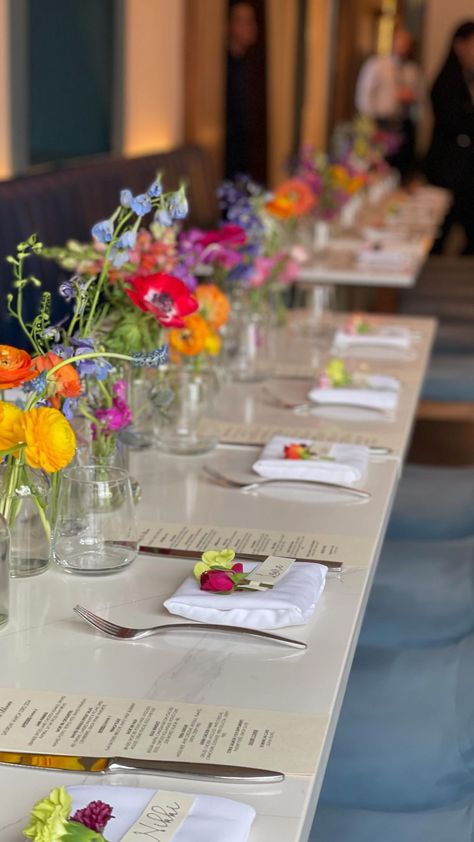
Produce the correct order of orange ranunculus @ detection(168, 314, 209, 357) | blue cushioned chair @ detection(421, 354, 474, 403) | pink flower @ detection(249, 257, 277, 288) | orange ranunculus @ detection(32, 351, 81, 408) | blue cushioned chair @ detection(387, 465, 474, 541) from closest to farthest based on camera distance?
1. orange ranunculus @ detection(32, 351, 81, 408)
2. orange ranunculus @ detection(168, 314, 209, 357)
3. blue cushioned chair @ detection(387, 465, 474, 541)
4. pink flower @ detection(249, 257, 277, 288)
5. blue cushioned chair @ detection(421, 354, 474, 403)

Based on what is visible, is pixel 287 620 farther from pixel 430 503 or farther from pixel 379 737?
pixel 430 503

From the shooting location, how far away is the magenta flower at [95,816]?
0.96 metres

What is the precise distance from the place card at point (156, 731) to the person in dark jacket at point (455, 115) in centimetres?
858

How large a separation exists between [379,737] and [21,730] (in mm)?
752

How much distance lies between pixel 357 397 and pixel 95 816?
5.19 feet

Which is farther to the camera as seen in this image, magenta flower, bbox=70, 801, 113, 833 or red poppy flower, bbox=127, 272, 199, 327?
red poppy flower, bbox=127, 272, 199, 327

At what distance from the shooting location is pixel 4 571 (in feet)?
4.43

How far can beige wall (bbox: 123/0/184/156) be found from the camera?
681 cm

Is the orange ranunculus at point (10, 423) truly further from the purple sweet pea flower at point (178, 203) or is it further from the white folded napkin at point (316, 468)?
the white folded napkin at point (316, 468)

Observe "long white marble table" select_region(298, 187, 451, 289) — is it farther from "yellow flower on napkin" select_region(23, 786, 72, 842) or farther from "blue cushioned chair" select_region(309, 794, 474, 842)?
"yellow flower on napkin" select_region(23, 786, 72, 842)

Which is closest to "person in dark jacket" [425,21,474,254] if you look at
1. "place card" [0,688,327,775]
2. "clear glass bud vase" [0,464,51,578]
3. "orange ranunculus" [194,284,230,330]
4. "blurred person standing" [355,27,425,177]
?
"blurred person standing" [355,27,425,177]

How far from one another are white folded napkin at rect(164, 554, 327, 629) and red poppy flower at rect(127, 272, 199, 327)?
442mm

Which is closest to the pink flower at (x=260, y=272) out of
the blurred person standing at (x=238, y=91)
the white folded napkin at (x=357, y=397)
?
the white folded napkin at (x=357, y=397)

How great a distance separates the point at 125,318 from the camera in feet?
6.37
